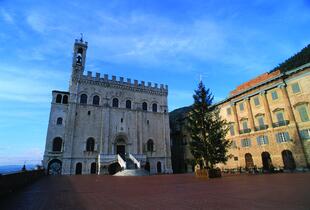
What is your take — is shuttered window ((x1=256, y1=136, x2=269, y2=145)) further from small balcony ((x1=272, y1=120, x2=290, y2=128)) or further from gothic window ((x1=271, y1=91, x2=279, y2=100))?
gothic window ((x1=271, y1=91, x2=279, y2=100))

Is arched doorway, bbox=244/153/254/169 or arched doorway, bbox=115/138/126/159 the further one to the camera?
arched doorway, bbox=115/138/126/159

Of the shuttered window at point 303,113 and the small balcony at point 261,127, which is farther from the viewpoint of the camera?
the small balcony at point 261,127

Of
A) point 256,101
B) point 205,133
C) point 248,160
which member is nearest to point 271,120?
point 256,101

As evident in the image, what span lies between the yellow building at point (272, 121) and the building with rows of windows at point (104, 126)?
1429 centimetres

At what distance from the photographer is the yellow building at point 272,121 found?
845 inches

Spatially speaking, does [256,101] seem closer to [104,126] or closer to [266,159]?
[266,159]

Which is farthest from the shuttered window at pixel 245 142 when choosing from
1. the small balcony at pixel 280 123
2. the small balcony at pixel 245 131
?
the small balcony at pixel 280 123

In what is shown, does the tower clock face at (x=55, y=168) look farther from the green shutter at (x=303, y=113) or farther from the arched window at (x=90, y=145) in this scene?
the green shutter at (x=303, y=113)

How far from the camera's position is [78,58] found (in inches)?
1377

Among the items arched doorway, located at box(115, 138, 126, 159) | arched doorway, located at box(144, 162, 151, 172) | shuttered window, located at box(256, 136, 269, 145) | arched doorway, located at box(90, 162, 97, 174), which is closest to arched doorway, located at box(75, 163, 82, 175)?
arched doorway, located at box(90, 162, 97, 174)

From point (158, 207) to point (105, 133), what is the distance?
1069 inches

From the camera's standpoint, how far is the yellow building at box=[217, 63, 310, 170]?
21.5m

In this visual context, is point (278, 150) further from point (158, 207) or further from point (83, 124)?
point (83, 124)

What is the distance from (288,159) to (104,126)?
1077 inches
